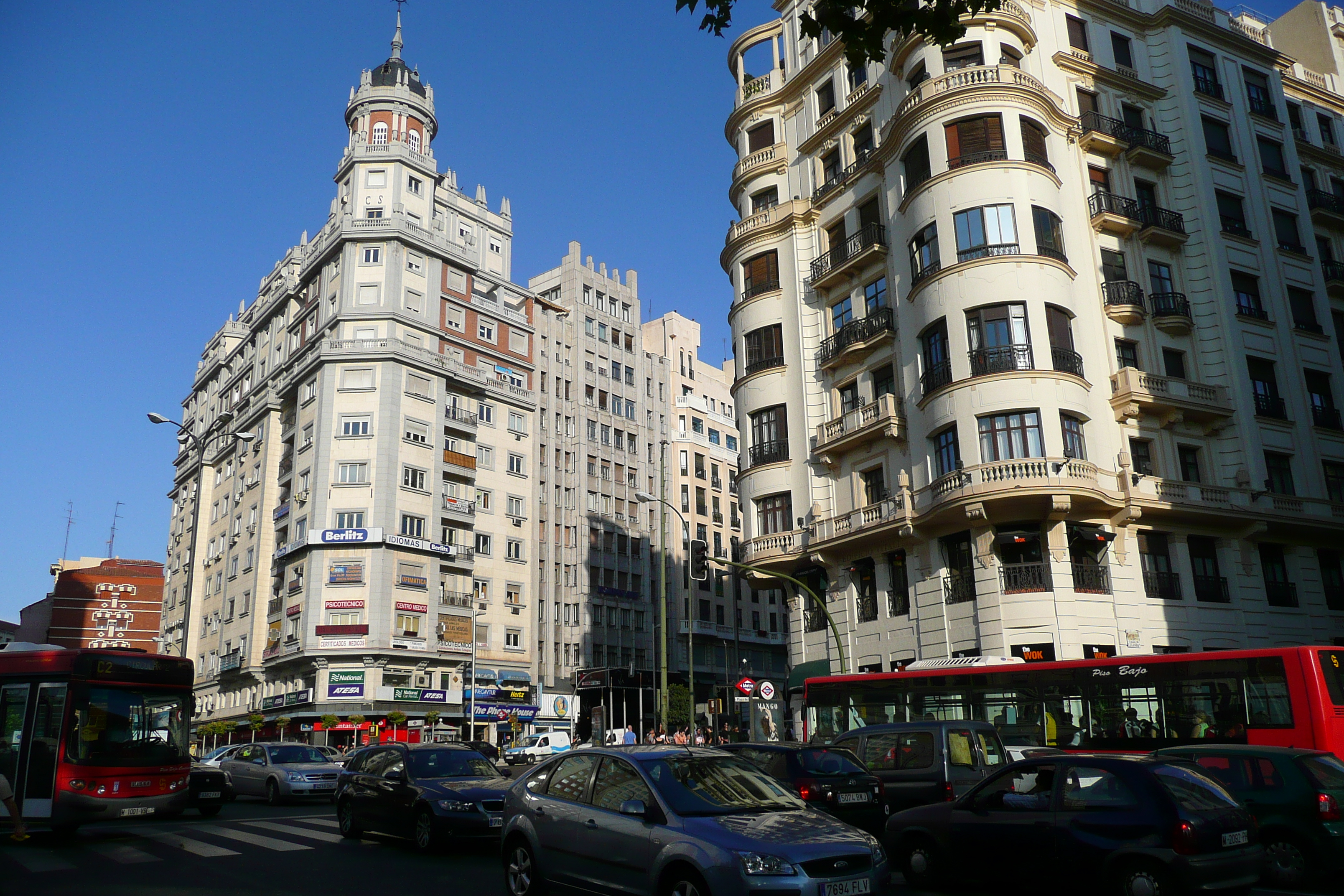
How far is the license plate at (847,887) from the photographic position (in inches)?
284

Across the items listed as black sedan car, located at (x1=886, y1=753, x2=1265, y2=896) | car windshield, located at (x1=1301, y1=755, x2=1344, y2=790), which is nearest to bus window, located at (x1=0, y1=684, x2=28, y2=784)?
black sedan car, located at (x1=886, y1=753, x2=1265, y2=896)

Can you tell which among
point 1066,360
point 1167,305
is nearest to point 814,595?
point 1066,360

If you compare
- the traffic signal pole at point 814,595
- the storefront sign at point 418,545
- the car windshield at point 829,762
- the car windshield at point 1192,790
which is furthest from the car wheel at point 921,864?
the storefront sign at point 418,545

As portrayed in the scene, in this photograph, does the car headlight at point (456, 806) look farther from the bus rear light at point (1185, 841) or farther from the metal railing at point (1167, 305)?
the metal railing at point (1167, 305)

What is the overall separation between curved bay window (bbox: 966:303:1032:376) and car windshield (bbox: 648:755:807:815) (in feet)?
69.8

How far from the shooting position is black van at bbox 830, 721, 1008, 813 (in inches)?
533

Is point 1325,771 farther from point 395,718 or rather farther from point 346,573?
point 346,573

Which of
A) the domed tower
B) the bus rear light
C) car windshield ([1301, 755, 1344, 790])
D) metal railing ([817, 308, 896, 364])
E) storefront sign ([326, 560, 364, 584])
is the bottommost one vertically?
the bus rear light

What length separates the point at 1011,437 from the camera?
90.3ft

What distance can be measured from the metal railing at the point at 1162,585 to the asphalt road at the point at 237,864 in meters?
20.4

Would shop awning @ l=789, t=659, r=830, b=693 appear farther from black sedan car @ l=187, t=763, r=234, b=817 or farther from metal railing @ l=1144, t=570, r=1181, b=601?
black sedan car @ l=187, t=763, r=234, b=817

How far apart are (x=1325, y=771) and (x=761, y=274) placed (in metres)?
29.3

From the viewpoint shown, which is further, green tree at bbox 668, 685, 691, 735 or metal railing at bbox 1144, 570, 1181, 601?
green tree at bbox 668, 685, 691, 735

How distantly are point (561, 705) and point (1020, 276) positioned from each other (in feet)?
152
